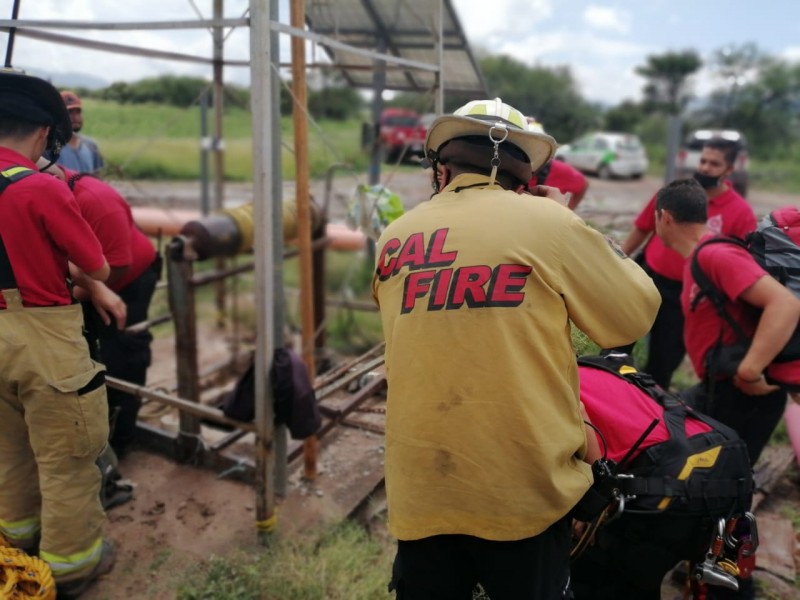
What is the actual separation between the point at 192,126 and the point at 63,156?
5722 mm

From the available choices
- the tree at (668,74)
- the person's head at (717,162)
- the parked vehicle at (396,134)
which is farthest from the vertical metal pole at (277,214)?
the tree at (668,74)

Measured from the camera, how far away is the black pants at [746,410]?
283 cm

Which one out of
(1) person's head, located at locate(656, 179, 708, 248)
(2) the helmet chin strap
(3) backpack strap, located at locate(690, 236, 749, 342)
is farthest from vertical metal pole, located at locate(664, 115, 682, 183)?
(2) the helmet chin strap

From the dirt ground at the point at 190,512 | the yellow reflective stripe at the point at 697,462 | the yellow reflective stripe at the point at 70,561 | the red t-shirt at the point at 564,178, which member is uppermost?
the red t-shirt at the point at 564,178

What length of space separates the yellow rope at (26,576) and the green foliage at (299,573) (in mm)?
541

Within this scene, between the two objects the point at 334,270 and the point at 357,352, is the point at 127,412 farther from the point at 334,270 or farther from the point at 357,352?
the point at 334,270

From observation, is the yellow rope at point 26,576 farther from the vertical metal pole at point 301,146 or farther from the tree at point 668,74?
the tree at point 668,74

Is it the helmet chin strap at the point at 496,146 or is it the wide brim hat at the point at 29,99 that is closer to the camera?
the helmet chin strap at the point at 496,146

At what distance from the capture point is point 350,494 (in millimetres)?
3641

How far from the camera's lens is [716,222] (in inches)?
154

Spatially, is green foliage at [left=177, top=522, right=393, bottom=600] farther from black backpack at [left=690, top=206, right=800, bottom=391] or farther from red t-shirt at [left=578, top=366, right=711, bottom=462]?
black backpack at [left=690, top=206, right=800, bottom=391]

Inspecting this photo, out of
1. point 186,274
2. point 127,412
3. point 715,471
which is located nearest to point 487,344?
point 715,471

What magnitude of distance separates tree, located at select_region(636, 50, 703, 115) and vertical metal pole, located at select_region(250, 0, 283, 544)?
132 feet

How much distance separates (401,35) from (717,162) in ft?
7.93
